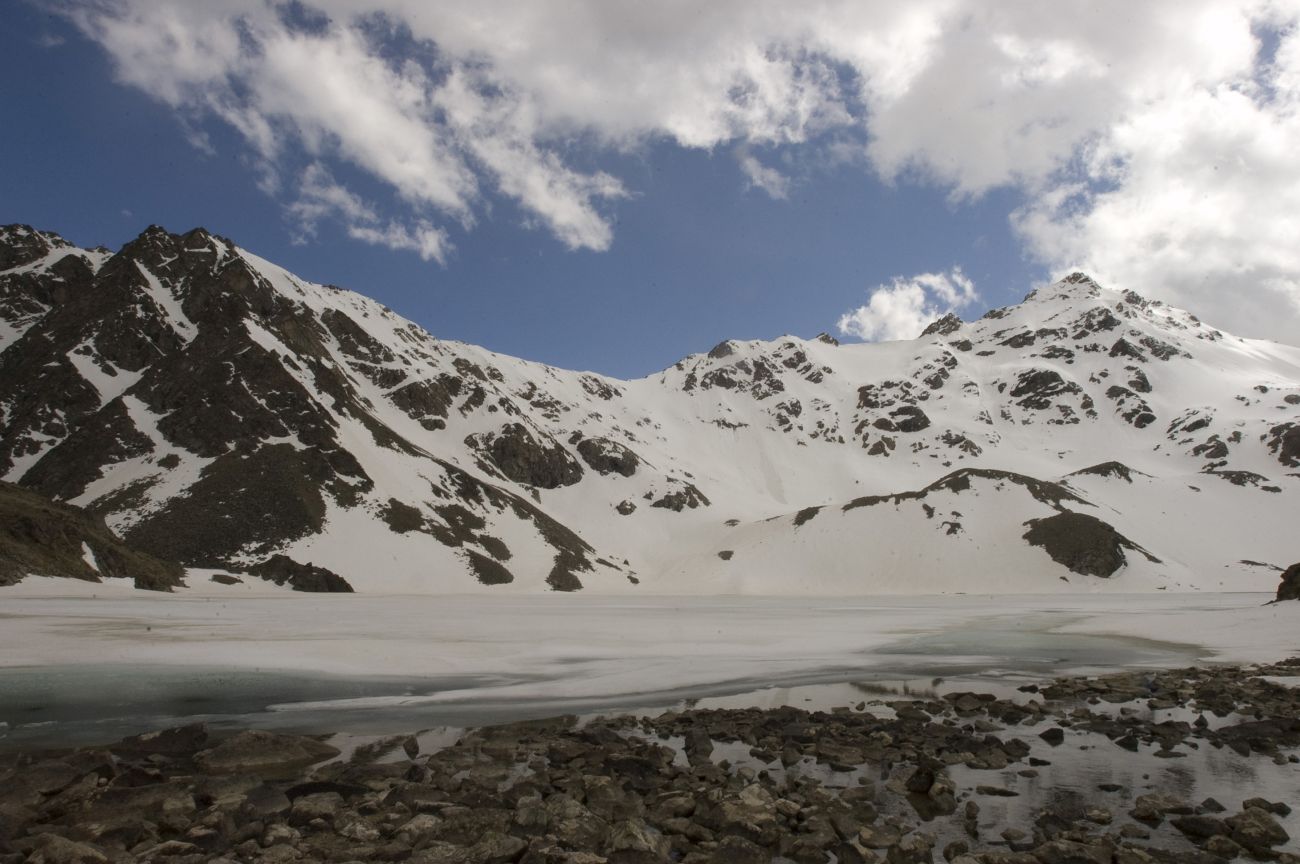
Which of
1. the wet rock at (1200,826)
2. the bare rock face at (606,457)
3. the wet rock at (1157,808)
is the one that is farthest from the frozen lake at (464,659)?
the bare rock face at (606,457)

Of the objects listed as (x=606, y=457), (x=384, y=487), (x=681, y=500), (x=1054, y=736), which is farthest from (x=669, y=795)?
(x=606, y=457)

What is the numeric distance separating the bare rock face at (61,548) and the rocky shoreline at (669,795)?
5075 centimetres

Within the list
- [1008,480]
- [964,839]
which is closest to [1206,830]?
[964,839]

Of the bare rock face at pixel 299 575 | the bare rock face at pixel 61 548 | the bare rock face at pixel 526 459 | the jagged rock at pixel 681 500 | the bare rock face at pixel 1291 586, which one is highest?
the bare rock face at pixel 526 459

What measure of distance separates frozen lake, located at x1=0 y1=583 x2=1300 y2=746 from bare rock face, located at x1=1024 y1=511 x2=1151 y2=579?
51.9 m

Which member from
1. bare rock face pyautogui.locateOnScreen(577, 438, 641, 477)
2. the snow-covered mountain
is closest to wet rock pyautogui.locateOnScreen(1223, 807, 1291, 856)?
the snow-covered mountain

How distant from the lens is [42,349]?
10900 centimetres

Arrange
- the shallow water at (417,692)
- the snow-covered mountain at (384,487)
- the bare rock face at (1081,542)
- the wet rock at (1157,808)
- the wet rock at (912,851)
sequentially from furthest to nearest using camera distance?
1. the bare rock face at (1081,542)
2. the snow-covered mountain at (384,487)
3. the shallow water at (417,692)
4. the wet rock at (1157,808)
5. the wet rock at (912,851)

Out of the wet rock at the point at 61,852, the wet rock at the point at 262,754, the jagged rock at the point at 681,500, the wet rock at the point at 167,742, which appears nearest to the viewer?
the wet rock at the point at 61,852

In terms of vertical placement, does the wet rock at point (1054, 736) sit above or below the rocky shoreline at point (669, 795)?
below

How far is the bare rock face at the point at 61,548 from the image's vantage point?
50750 millimetres

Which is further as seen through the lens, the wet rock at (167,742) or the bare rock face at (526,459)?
the bare rock face at (526,459)

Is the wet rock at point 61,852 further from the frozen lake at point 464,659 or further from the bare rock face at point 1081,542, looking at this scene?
the bare rock face at point 1081,542

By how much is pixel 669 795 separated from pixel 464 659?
1642 centimetres
